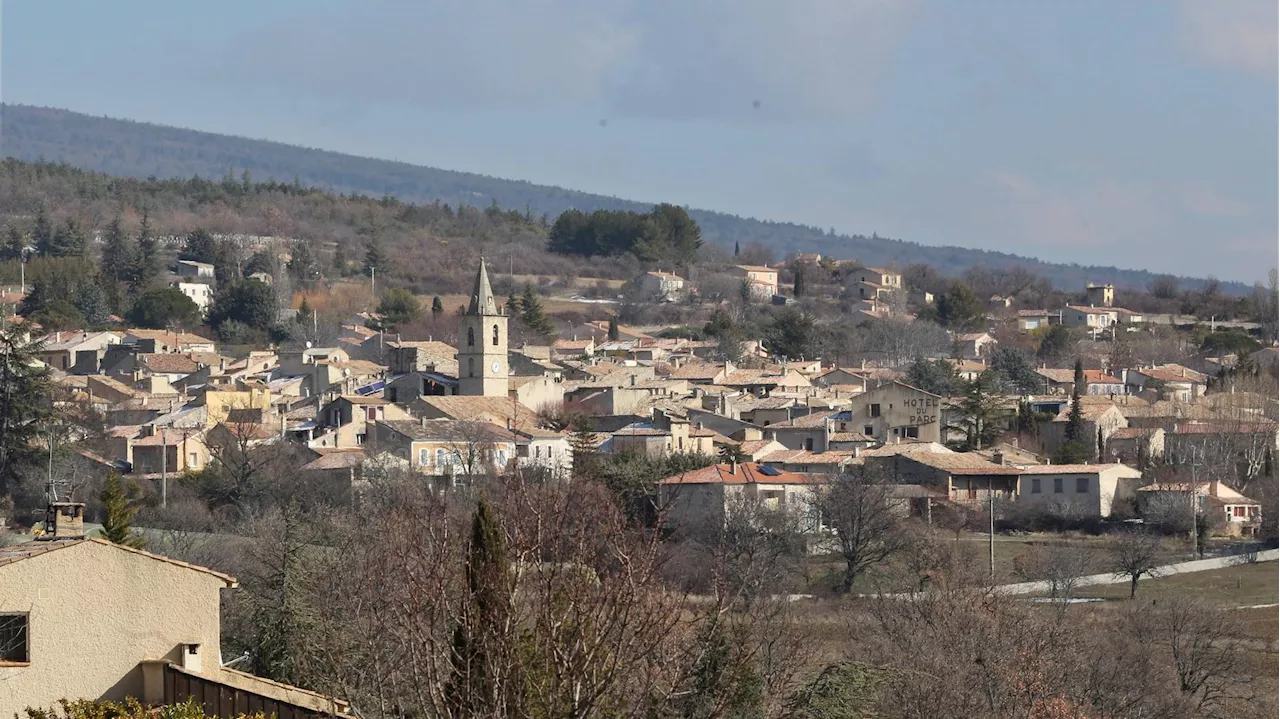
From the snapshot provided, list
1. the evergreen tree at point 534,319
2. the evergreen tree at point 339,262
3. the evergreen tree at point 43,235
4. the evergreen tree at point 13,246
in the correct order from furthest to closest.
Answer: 1. the evergreen tree at point 339,262
2. the evergreen tree at point 43,235
3. the evergreen tree at point 13,246
4. the evergreen tree at point 534,319

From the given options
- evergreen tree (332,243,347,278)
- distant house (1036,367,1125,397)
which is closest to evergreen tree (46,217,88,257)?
evergreen tree (332,243,347,278)

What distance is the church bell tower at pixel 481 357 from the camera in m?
64.9

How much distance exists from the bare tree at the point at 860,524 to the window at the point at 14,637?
30.0m

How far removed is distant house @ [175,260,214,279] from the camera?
105 m

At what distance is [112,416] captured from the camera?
62.8 m

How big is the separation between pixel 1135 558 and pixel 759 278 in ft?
252

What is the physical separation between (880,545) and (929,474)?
25.3 ft

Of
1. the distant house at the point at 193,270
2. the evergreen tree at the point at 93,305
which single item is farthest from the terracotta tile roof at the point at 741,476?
the distant house at the point at 193,270

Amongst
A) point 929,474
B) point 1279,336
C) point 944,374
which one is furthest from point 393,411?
point 1279,336

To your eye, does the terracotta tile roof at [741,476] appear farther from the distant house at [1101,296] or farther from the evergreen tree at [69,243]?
the distant house at [1101,296]

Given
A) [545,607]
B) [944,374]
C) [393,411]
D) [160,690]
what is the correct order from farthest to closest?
[944,374] < [393,411] < [160,690] < [545,607]

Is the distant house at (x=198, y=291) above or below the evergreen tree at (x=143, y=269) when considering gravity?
below

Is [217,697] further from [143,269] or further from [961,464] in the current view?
[143,269]

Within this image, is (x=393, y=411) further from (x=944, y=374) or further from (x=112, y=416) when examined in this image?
(x=944, y=374)
